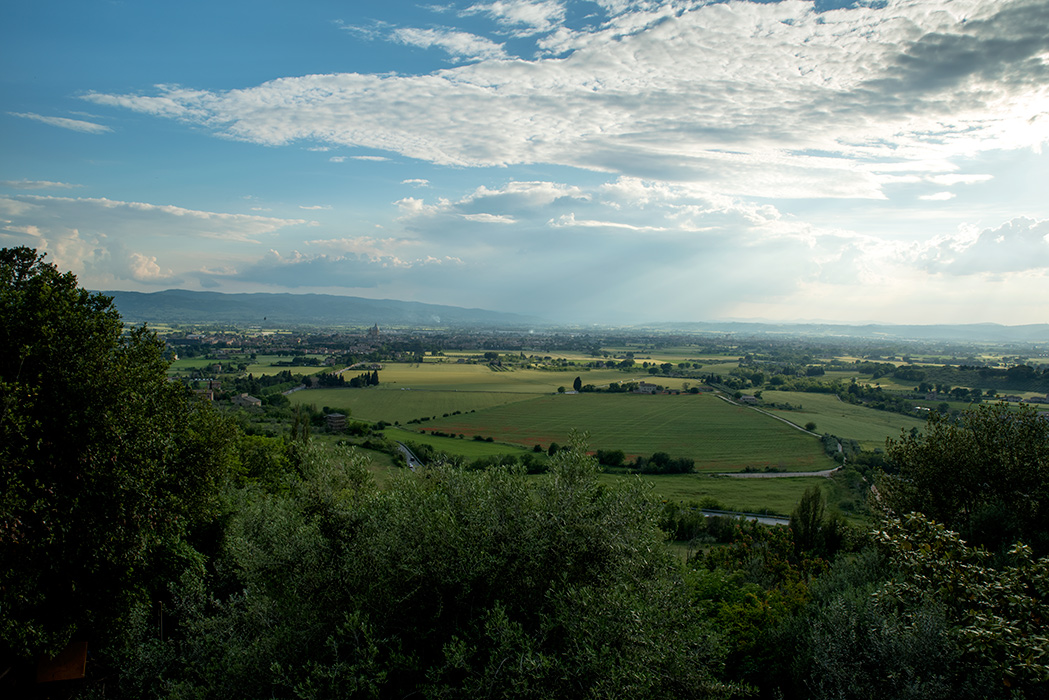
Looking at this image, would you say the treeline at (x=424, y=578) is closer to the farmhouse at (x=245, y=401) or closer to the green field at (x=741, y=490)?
the green field at (x=741, y=490)

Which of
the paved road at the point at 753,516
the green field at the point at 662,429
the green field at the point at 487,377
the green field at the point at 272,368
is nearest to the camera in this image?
the paved road at the point at 753,516

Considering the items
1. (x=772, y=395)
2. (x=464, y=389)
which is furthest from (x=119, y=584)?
(x=772, y=395)

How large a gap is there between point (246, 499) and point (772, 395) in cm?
8228

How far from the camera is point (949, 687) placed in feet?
29.2

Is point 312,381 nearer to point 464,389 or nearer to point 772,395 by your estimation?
point 464,389

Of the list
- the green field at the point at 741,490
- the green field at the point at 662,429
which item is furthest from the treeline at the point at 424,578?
the green field at the point at 662,429

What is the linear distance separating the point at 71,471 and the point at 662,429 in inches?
2202

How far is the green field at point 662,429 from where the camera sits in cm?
5100

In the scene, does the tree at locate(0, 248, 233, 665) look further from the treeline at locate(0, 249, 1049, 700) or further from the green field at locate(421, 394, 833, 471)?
the green field at locate(421, 394, 833, 471)

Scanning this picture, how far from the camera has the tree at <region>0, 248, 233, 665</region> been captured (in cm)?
1238

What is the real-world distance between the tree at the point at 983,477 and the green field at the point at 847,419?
30.4 metres

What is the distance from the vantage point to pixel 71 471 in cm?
1383

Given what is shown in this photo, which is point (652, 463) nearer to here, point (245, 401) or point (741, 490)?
point (741, 490)

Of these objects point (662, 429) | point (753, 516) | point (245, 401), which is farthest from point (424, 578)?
point (245, 401)
